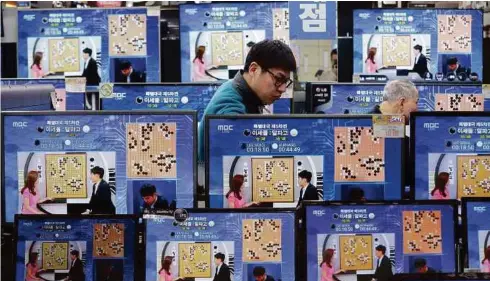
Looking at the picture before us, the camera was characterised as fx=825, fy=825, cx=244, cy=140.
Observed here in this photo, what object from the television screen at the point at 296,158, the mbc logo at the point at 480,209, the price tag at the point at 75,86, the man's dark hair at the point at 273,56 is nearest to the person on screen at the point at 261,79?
the man's dark hair at the point at 273,56

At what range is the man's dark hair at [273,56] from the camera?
3131mm

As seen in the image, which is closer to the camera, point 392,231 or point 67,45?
point 392,231

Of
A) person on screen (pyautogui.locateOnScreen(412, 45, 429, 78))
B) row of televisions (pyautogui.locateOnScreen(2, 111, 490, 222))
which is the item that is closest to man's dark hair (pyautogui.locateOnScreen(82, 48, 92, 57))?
person on screen (pyautogui.locateOnScreen(412, 45, 429, 78))

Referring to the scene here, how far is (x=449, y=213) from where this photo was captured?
100 inches

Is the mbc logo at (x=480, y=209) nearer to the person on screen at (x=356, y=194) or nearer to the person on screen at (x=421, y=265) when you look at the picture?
the person on screen at (x=421, y=265)

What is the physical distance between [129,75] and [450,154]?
4.06 m

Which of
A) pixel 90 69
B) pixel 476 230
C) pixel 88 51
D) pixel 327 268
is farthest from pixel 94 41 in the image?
pixel 476 230

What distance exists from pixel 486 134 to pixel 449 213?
332mm

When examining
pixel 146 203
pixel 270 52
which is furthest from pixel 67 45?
pixel 146 203

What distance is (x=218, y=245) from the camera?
2480 millimetres

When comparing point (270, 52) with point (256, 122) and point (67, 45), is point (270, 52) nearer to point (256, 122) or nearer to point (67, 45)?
point (256, 122)

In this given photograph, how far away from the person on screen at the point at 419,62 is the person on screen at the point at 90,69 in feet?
8.10

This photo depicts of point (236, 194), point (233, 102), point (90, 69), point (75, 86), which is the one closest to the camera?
point (236, 194)

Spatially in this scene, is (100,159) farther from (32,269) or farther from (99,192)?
(32,269)
